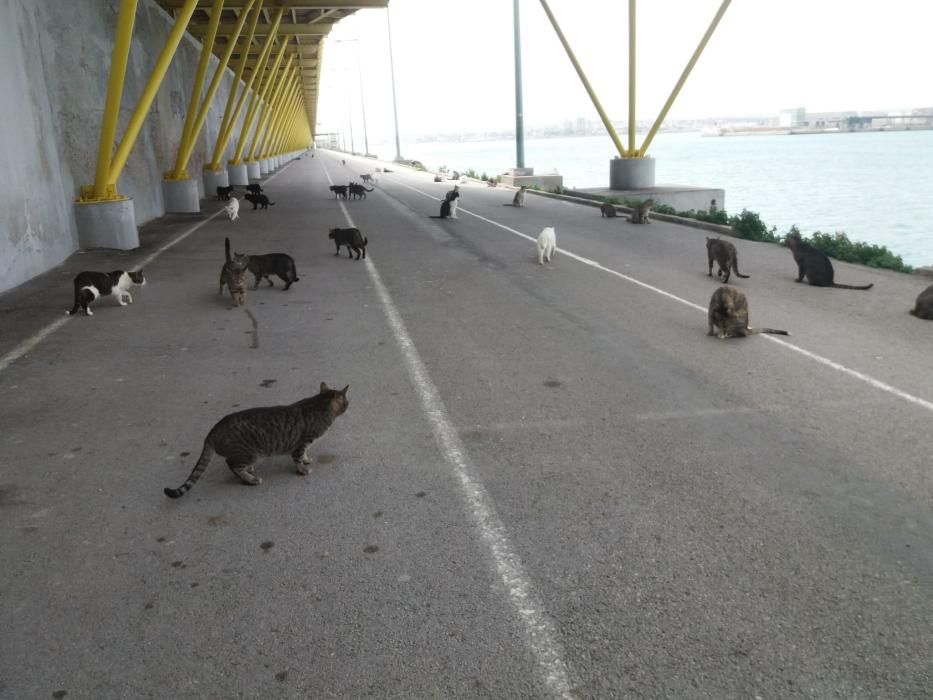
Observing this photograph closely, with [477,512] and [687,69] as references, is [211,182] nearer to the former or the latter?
[687,69]

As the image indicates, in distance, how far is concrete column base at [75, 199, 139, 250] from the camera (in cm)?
1603

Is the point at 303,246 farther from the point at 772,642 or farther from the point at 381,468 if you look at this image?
the point at 772,642

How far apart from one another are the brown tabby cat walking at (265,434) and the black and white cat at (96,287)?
671 centimetres

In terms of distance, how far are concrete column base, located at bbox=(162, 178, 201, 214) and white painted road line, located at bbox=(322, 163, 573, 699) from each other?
20.7 metres

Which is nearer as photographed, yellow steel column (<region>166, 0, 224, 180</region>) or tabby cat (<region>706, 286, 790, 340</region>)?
tabby cat (<region>706, 286, 790, 340</region>)

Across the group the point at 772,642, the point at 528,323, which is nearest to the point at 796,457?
the point at 772,642

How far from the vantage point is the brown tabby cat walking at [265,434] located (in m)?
5.23

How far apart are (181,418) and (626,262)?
10.8 meters

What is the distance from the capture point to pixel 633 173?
102ft

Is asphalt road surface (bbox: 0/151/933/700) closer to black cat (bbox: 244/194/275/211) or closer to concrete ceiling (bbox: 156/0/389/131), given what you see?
black cat (bbox: 244/194/275/211)

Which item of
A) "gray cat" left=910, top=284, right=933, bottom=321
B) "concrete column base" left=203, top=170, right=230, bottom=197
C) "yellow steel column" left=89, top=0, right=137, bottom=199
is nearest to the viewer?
"gray cat" left=910, top=284, right=933, bottom=321

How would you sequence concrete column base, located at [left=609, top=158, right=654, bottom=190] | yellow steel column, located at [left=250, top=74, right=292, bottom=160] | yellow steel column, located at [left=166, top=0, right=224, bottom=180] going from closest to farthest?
1. yellow steel column, located at [left=166, top=0, right=224, bottom=180]
2. concrete column base, located at [left=609, top=158, right=654, bottom=190]
3. yellow steel column, located at [left=250, top=74, right=292, bottom=160]

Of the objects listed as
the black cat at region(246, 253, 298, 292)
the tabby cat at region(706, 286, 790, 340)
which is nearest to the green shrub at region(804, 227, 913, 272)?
the tabby cat at region(706, 286, 790, 340)

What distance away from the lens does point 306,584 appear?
13.7ft
